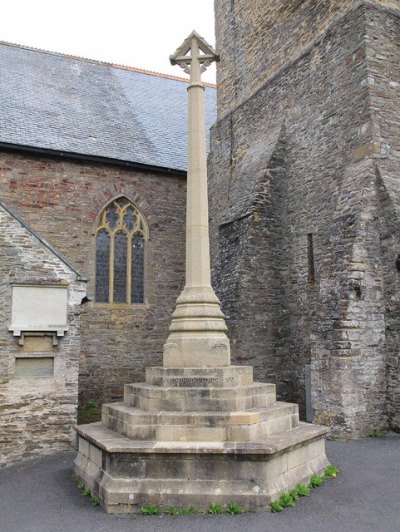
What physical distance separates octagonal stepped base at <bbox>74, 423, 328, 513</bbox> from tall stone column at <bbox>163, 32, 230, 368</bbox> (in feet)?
4.08

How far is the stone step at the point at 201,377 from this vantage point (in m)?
6.12

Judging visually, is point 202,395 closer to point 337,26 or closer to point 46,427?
point 46,427

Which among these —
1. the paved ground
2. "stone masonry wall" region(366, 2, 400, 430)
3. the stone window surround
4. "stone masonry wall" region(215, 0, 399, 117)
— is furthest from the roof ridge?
the paved ground

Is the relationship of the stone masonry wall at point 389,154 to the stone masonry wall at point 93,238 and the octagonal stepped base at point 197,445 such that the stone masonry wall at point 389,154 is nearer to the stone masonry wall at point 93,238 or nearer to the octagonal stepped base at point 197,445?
the octagonal stepped base at point 197,445

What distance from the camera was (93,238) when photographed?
14.5m

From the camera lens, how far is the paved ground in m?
4.88

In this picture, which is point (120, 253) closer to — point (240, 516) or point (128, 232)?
point (128, 232)

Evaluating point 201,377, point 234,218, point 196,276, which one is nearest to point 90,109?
point 234,218

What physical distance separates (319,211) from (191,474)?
7652 millimetres

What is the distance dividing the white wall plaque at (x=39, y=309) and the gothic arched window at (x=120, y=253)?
5.47 metres

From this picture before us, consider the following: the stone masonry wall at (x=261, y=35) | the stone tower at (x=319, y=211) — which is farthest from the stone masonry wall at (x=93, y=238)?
the stone masonry wall at (x=261, y=35)

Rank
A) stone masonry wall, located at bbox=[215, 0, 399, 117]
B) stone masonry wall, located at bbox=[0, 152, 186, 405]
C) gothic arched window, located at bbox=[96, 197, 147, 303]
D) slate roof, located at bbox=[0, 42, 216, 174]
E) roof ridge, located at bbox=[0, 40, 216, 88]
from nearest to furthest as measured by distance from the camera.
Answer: stone masonry wall, located at bbox=[215, 0, 399, 117]
stone masonry wall, located at bbox=[0, 152, 186, 405]
gothic arched window, located at bbox=[96, 197, 147, 303]
slate roof, located at bbox=[0, 42, 216, 174]
roof ridge, located at bbox=[0, 40, 216, 88]

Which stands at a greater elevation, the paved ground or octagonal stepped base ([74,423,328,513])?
octagonal stepped base ([74,423,328,513])

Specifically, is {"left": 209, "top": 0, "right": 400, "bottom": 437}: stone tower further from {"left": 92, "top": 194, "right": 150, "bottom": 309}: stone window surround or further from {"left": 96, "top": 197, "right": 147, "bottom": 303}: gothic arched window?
{"left": 96, "top": 197, "right": 147, "bottom": 303}: gothic arched window
